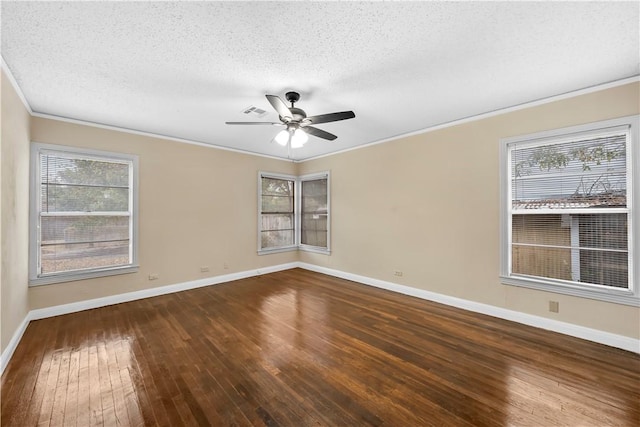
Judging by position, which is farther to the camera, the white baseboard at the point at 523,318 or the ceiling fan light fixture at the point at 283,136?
the ceiling fan light fixture at the point at 283,136

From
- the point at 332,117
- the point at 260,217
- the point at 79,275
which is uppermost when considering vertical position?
the point at 332,117

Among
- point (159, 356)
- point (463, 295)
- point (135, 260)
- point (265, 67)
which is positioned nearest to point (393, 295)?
point (463, 295)

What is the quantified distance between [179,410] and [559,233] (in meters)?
4.13

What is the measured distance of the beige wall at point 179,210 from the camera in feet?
12.1

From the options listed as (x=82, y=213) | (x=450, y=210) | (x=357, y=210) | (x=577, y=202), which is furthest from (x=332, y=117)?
(x=82, y=213)

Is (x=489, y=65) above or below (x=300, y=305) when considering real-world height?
above

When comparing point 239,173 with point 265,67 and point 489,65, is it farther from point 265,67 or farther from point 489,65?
point 489,65

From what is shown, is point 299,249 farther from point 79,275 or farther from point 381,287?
point 79,275

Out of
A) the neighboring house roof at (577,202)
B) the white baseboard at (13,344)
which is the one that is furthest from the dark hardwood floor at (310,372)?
the neighboring house roof at (577,202)

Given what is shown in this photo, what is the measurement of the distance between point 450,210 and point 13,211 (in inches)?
205

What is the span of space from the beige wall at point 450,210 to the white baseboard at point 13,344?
454 centimetres

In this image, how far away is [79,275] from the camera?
3.69 metres

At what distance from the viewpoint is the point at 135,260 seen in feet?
13.6

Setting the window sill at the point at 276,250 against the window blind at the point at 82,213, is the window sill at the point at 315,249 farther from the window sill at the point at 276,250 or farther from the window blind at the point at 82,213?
the window blind at the point at 82,213
